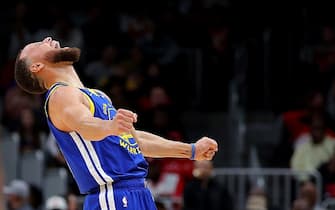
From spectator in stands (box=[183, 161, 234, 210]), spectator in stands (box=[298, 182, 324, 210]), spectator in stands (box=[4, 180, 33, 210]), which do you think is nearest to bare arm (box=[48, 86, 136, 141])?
spectator in stands (box=[183, 161, 234, 210])

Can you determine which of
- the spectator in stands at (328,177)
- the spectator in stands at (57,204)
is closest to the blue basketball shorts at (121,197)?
the spectator in stands at (57,204)

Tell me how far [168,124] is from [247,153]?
176cm

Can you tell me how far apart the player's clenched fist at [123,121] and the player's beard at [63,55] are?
805mm

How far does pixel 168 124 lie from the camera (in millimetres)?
14531

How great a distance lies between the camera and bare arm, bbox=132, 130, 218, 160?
6453 mm

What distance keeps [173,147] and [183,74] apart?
981 cm

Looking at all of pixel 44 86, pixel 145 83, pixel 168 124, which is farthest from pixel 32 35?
pixel 44 86

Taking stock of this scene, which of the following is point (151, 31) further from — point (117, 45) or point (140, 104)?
point (140, 104)

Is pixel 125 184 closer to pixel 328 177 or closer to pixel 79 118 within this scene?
pixel 79 118

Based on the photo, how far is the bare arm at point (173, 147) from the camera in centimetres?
645

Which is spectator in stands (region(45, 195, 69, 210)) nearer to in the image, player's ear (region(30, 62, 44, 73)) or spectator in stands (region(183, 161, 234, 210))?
spectator in stands (region(183, 161, 234, 210))

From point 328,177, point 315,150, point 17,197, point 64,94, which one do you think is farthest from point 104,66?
point 64,94

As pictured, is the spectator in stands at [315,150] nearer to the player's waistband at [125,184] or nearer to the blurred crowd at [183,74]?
the blurred crowd at [183,74]

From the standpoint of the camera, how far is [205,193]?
12258 millimetres
